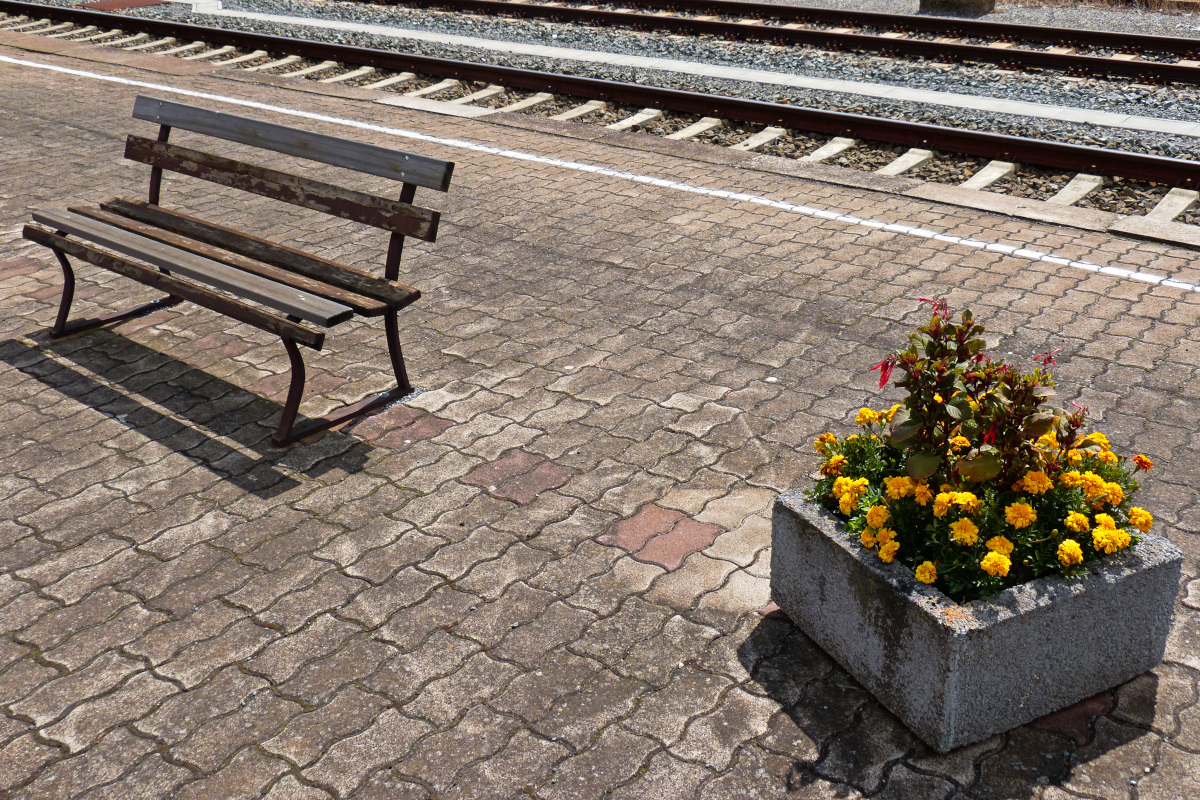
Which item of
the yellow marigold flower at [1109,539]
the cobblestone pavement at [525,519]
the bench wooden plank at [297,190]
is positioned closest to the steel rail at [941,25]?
the cobblestone pavement at [525,519]

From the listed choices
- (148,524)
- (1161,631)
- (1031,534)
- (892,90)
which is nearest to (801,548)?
(1031,534)

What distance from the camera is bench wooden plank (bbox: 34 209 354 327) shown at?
4.40m

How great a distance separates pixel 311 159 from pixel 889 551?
357cm

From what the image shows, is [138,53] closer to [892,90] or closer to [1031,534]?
[892,90]

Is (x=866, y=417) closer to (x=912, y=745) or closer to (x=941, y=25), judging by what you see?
(x=912, y=745)

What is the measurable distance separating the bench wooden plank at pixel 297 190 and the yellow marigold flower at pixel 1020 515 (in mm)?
2621

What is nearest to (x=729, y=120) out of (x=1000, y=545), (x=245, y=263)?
(x=245, y=263)

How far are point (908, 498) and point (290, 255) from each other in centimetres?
325

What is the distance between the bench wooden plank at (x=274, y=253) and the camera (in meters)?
4.71

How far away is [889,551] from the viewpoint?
300 cm

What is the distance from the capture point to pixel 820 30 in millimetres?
→ 12734

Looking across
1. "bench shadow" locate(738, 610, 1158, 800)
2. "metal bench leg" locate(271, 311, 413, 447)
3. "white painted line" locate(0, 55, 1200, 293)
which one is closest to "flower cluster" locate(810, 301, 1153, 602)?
"bench shadow" locate(738, 610, 1158, 800)

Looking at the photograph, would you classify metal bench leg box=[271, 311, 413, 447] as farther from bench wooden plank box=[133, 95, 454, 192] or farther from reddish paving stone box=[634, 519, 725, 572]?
reddish paving stone box=[634, 519, 725, 572]

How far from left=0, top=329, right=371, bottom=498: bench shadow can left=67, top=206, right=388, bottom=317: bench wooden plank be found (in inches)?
24.1
